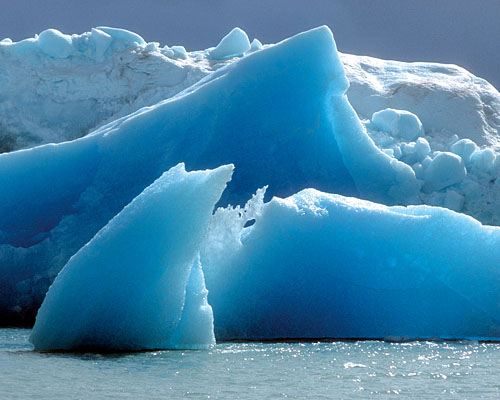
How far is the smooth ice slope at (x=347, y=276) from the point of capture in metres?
5.16

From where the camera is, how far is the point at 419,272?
5250mm

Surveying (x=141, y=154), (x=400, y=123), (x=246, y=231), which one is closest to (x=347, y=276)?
(x=246, y=231)

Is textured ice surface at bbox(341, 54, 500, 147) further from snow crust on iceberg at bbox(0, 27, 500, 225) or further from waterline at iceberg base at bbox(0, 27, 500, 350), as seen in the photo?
waterline at iceberg base at bbox(0, 27, 500, 350)

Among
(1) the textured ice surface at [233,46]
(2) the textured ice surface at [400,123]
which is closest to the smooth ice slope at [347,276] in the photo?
(2) the textured ice surface at [400,123]

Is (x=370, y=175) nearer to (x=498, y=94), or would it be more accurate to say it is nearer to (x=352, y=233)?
(x=352, y=233)

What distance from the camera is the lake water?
3.02m

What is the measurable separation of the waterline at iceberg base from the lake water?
36 centimetres

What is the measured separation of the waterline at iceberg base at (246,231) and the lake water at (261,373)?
360mm

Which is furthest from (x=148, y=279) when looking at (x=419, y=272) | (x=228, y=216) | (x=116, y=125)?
(x=116, y=125)

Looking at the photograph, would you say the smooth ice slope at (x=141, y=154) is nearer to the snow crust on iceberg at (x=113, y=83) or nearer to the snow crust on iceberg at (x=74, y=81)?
the snow crust on iceberg at (x=113, y=83)

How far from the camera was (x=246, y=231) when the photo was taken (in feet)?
18.6

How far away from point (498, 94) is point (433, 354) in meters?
7.30

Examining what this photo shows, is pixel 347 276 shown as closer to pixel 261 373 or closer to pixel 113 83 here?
pixel 261 373

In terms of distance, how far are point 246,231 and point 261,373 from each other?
224cm
